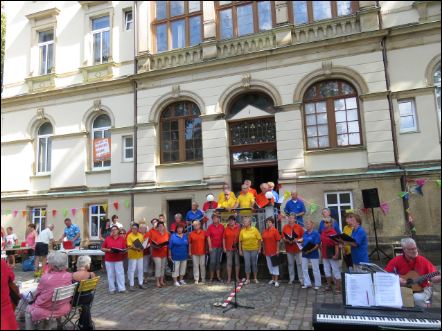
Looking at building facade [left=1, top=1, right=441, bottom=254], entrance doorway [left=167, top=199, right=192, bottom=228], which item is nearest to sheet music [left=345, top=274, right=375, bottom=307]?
building facade [left=1, top=1, right=441, bottom=254]

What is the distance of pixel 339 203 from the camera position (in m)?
12.8

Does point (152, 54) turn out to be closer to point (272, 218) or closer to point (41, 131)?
point (41, 131)

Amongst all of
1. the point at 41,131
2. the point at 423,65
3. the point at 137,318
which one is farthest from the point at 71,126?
the point at 423,65

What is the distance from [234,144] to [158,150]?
328 cm

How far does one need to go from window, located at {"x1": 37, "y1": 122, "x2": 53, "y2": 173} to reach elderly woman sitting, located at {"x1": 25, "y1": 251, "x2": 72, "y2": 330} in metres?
12.9

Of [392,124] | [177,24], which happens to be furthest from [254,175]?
[177,24]

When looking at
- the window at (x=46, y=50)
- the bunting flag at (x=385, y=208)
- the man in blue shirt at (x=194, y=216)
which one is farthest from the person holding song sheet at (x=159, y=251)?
the window at (x=46, y=50)

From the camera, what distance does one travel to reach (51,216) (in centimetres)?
1688

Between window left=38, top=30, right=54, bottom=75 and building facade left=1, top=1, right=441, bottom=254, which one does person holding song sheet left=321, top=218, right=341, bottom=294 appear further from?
window left=38, top=30, right=54, bottom=75

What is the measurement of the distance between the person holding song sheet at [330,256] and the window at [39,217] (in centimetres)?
1317

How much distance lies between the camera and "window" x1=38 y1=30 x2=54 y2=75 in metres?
18.5

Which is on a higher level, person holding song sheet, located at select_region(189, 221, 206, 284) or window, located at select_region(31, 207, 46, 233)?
window, located at select_region(31, 207, 46, 233)

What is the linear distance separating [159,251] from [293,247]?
12.0ft

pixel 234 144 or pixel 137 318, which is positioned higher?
pixel 234 144
